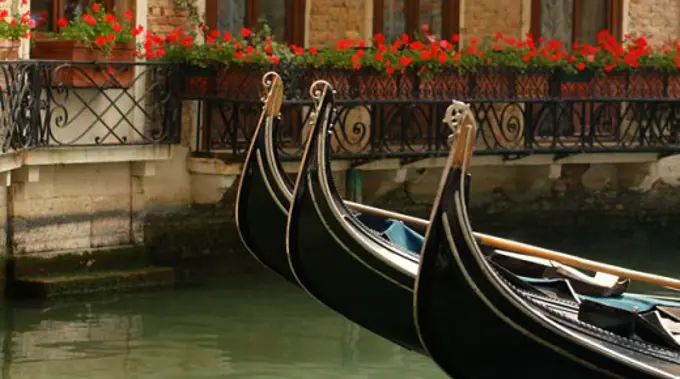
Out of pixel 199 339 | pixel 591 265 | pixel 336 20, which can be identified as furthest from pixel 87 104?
pixel 591 265

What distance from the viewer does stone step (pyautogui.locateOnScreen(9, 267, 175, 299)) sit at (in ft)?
36.6

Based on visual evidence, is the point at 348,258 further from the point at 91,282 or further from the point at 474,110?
the point at 474,110

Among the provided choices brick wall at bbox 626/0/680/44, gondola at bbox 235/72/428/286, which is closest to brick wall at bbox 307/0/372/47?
brick wall at bbox 626/0/680/44

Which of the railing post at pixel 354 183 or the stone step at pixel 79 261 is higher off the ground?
the railing post at pixel 354 183

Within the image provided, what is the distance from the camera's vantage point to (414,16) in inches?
526

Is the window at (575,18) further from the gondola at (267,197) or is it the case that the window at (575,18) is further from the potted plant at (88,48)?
the gondola at (267,197)

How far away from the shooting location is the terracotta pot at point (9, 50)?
10.7 metres

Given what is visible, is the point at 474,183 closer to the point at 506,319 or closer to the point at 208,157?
the point at 208,157

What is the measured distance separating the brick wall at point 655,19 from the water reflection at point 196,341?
388 cm

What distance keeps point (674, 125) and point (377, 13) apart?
6.90 feet

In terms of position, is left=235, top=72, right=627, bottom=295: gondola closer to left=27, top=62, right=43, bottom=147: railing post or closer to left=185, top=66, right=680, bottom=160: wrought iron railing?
left=27, top=62, right=43, bottom=147: railing post

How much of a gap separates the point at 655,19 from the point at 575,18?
70cm

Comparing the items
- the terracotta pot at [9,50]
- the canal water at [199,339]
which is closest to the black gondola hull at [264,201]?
the canal water at [199,339]

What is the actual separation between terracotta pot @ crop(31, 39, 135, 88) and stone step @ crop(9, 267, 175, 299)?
1048mm
